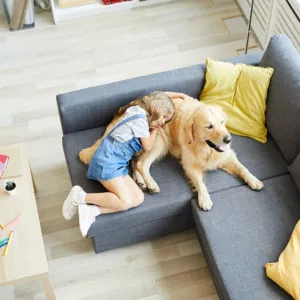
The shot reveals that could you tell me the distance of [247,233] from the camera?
91.9 inches

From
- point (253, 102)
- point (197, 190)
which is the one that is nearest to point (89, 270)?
point (197, 190)

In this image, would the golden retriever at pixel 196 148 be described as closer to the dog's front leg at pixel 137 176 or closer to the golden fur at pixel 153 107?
the dog's front leg at pixel 137 176

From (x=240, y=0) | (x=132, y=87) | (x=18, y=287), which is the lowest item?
(x=18, y=287)

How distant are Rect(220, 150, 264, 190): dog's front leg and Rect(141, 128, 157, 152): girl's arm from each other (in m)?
0.40

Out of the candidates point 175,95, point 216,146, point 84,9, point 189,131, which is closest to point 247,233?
point 216,146

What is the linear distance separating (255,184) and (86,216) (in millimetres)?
874

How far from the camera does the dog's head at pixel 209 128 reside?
2.40 meters

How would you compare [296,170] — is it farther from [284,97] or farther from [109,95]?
[109,95]

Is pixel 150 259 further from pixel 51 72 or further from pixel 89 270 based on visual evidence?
pixel 51 72

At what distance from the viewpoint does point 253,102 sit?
2.70 metres

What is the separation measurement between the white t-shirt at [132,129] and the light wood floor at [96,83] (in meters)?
0.65

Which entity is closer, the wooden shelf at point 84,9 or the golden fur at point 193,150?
the golden fur at point 193,150

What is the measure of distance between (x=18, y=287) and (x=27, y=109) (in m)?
1.38

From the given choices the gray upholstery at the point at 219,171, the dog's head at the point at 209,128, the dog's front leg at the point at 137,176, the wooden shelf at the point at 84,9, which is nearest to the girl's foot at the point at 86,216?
the gray upholstery at the point at 219,171
